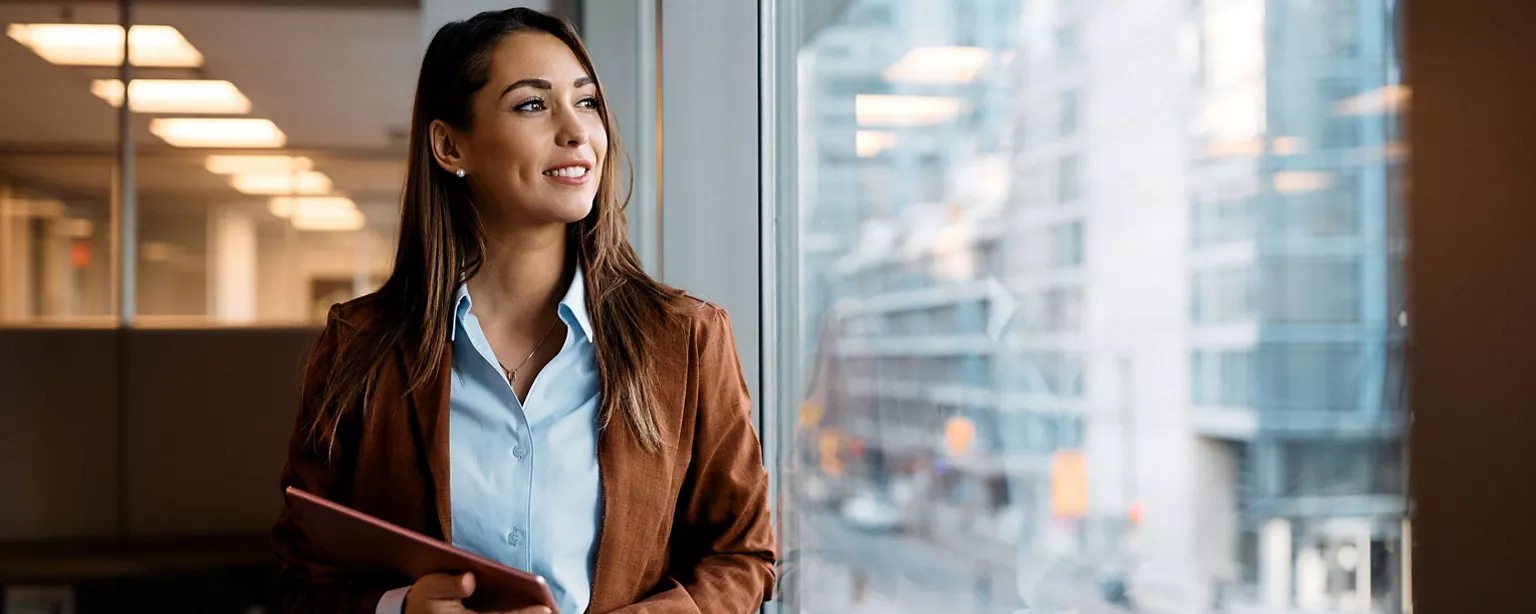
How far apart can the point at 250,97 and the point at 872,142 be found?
95.9 inches

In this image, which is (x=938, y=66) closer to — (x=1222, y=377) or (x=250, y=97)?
(x=1222, y=377)

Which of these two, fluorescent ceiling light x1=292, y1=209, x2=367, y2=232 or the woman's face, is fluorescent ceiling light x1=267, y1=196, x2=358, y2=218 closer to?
fluorescent ceiling light x1=292, y1=209, x2=367, y2=232

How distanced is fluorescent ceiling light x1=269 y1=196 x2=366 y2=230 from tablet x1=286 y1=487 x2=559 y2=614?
2.58 m

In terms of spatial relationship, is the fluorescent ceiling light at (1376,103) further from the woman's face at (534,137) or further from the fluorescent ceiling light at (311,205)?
the fluorescent ceiling light at (311,205)

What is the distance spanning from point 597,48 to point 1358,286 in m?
1.50

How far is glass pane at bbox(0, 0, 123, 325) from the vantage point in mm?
3355

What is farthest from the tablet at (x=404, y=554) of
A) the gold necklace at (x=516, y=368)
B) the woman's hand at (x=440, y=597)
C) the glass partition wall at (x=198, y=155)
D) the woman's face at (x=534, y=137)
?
the glass partition wall at (x=198, y=155)

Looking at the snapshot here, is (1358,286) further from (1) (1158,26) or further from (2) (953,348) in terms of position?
(2) (953,348)

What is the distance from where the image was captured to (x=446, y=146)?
1353 millimetres

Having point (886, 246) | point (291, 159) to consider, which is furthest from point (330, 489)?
point (291, 159)

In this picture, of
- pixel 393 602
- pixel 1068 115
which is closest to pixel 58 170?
pixel 393 602

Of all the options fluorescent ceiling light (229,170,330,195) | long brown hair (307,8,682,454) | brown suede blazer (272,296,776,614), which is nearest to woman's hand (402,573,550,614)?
brown suede blazer (272,296,776,614)

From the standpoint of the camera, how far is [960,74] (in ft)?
5.34

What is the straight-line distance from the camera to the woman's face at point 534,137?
1.29 m
